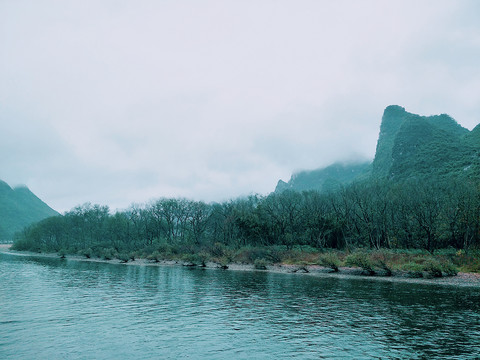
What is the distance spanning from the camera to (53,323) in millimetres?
20953

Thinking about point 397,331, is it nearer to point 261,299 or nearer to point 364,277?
point 261,299

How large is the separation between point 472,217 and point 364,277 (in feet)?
74.2

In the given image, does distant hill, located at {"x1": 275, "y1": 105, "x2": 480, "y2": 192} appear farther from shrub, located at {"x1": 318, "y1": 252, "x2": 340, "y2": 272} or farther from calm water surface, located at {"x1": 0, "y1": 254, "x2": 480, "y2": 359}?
calm water surface, located at {"x1": 0, "y1": 254, "x2": 480, "y2": 359}

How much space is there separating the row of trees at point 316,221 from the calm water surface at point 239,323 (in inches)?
1147

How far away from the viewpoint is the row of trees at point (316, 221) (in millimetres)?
60469

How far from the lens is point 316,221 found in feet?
269

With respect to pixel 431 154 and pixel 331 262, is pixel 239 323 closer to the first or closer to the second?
pixel 331 262

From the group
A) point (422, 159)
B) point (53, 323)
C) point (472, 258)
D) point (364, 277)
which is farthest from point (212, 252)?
point (422, 159)

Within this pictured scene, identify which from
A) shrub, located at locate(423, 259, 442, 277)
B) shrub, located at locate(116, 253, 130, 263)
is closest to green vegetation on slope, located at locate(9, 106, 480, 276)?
shrub, located at locate(423, 259, 442, 277)

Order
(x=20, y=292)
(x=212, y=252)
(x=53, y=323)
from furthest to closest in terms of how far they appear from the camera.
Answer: (x=212, y=252)
(x=20, y=292)
(x=53, y=323)

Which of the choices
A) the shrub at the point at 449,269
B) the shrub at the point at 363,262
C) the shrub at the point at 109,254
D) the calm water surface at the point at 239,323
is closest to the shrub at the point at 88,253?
the shrub at the point at 109,254

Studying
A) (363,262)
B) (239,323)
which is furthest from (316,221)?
(239,323)

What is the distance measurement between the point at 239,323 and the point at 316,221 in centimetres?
6329

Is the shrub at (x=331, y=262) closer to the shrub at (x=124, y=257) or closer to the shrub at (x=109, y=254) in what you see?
the shrub at (x=124, y=257)
